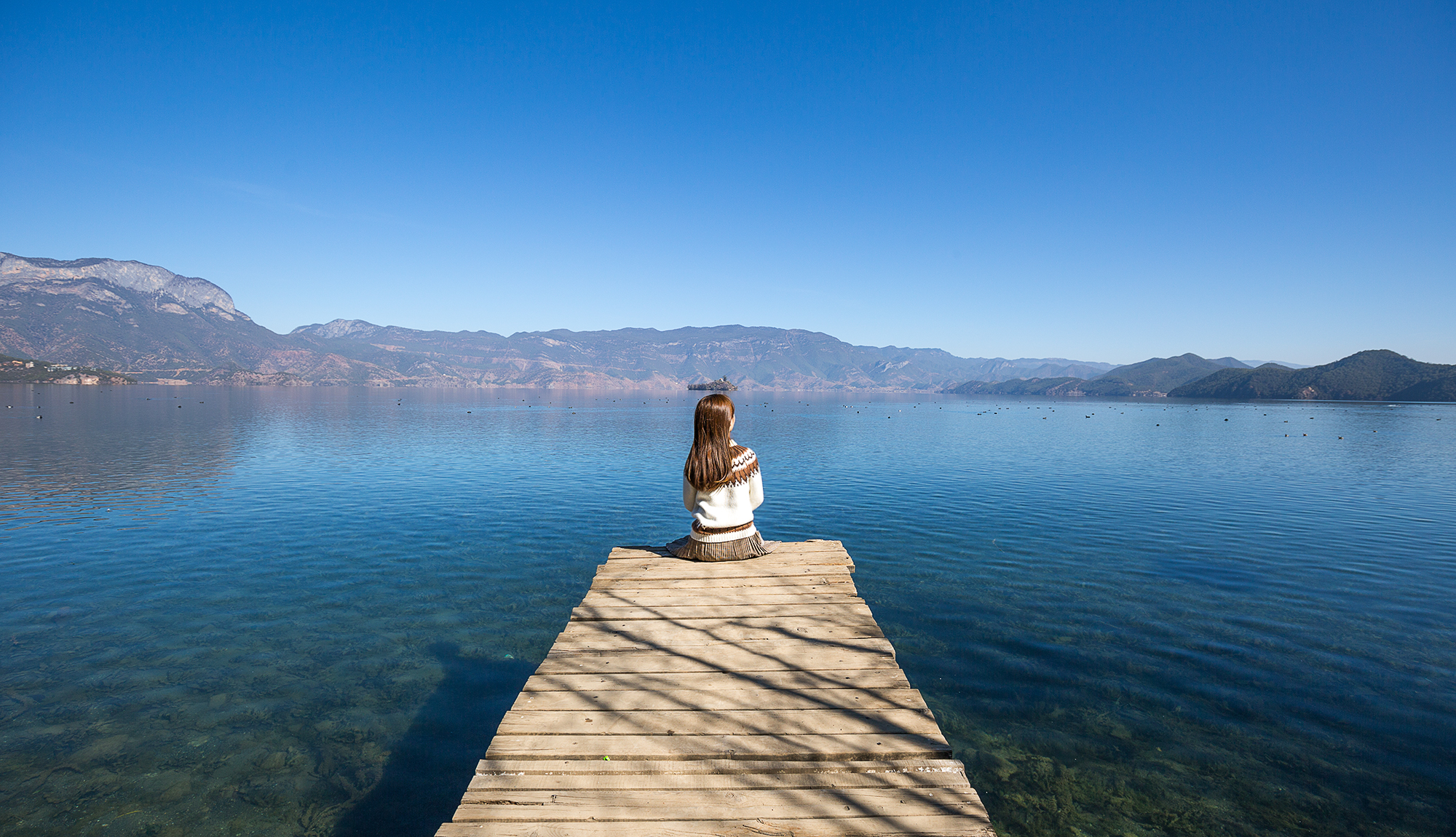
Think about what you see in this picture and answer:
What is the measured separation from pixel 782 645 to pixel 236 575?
1864cm

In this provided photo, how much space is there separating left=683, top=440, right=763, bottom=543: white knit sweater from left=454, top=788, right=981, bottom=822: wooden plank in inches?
226

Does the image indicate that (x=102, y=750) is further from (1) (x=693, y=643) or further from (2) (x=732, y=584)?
(2) (x=732, y=584)

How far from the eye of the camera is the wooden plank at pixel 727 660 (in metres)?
7.26

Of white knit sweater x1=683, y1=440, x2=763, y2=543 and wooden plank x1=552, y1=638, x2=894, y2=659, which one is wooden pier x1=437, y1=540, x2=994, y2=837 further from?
white knit sweater x1=683, y1=440, x2=763, y2=543

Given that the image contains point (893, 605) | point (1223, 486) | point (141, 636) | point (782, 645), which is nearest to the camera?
point (782, 645)

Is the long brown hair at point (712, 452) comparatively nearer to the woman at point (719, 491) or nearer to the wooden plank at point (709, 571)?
the woman at point (719, 491)

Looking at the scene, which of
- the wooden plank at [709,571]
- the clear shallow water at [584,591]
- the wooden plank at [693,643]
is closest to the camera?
the wooden plank at [693,643]

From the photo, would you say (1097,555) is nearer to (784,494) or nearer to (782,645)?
(784,494)

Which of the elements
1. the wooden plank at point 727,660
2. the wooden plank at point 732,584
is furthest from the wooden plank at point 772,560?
the wooden plank at point 727,660

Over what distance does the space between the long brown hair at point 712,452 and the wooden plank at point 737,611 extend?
88.0 inches

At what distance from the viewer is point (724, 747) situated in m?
5.69

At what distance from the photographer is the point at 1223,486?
37.7 meters

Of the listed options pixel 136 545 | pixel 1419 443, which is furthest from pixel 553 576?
pixel 1419 443

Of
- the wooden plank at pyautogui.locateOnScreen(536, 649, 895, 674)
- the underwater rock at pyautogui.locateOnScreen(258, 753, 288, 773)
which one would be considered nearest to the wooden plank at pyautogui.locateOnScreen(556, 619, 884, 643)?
the wooden plank at pyautogui.locateOnScreen(536, 649, 895, 674)
